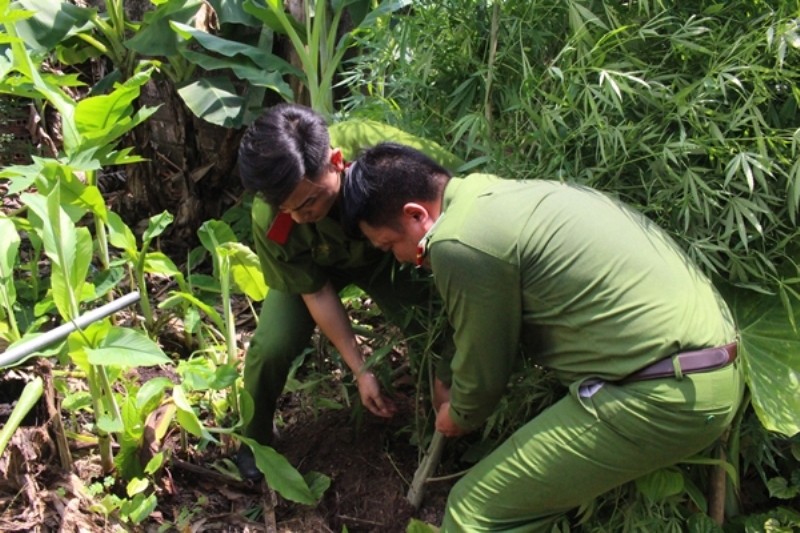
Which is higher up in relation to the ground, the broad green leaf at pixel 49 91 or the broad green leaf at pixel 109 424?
the broad green leaf at pixel 49 91

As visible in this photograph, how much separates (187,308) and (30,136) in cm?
189

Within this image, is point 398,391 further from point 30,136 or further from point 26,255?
point 30,136

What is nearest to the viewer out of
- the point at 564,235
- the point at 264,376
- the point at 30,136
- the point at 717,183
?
the point at 564,235

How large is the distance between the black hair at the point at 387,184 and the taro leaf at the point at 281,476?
927mm

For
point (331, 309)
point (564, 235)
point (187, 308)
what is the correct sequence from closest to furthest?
point (564, 235) < point (331, 309) < point (187, 308)

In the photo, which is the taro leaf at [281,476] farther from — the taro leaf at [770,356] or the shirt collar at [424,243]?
the taro leaf at [770,356]

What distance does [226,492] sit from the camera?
9.52ft

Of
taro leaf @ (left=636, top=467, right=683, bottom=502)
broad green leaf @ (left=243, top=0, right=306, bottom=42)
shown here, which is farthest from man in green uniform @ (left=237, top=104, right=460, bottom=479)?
broad green leaf @ (left=243, top=0, right=306, bottom=42)

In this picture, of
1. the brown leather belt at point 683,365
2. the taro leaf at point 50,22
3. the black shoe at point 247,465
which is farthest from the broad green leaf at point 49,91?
the brown leather belt at point 683,365

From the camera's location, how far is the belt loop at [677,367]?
196 cm

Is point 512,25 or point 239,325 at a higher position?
point 512,25

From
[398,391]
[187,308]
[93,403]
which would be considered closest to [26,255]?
[187,308]

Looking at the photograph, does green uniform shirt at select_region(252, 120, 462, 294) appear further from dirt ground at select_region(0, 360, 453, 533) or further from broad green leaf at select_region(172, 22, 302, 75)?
broad green leaf at select_region(172, 22, 302, 75)

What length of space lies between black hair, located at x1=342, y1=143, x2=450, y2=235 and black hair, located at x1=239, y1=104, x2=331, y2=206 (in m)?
0.11
